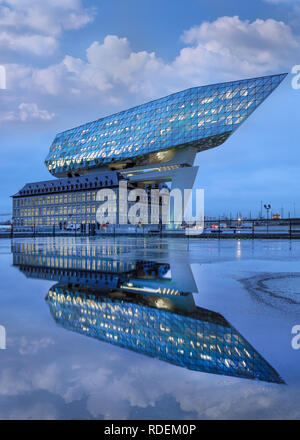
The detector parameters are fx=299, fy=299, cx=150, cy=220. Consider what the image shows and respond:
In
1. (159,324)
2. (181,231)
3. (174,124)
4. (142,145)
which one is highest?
(174,124)

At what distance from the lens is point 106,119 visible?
3430 inches

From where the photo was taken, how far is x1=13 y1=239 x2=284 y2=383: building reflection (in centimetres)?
283

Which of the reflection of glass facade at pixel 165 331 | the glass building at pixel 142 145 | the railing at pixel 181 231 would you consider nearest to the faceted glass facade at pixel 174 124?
the glass building at pixel 142 145

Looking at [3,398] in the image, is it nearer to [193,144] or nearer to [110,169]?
[193,144]

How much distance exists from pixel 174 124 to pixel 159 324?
66.7m

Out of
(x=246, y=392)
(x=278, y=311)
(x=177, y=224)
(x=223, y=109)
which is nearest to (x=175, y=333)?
(x=246, y=392)

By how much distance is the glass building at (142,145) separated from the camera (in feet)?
200

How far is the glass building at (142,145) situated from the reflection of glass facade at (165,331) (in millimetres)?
60836

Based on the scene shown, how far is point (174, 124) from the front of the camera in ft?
218

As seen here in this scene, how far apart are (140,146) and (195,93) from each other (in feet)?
56.9
